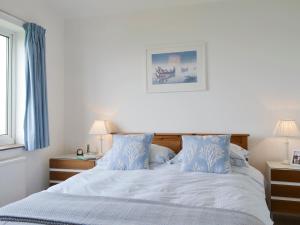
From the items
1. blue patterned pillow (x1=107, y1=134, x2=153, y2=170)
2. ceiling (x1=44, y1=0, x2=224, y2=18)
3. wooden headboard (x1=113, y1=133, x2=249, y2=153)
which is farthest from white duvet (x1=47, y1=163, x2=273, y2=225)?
ceiling (x1=44, y1=0, x2=224, y2=18)

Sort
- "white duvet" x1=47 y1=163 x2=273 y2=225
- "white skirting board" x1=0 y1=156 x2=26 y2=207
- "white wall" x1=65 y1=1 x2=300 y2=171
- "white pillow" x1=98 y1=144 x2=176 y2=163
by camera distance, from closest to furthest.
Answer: "white duvet" x1=47 y1=163 x2=273 y2=225, "white skirting board" x1=0 y1=156 x2=26 y2=207, "white pillow" x1=98 y1=144 x2=176 y2=163, "white wall" x1=65 y1=1 x2=300 y2=171

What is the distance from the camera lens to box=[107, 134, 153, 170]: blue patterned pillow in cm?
275

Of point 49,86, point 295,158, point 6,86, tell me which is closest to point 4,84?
point 6,86

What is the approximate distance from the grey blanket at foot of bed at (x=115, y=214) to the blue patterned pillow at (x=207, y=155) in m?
0.98

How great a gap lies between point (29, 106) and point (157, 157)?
5.05 ft

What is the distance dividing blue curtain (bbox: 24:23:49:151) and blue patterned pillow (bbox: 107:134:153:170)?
0.89 meters

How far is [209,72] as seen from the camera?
10.8 ft

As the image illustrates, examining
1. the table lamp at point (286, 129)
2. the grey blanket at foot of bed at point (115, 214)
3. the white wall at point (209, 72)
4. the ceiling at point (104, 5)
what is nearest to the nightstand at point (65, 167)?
the white wall at point (209, 72)

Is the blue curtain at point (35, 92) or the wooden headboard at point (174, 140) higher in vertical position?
the blue curtain at point (35, 92)

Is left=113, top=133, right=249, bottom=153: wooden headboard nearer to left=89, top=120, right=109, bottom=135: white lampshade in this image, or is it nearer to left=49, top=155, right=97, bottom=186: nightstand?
left=89, top=120, right=109, bottom=135: white lampshade

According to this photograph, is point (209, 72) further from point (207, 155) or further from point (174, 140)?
point (207, 155)

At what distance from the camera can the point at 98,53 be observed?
12.1ft

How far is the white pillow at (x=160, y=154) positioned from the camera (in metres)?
2.95

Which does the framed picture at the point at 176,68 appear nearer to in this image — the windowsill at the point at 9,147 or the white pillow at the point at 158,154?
the white pillow at the point at 158,154
